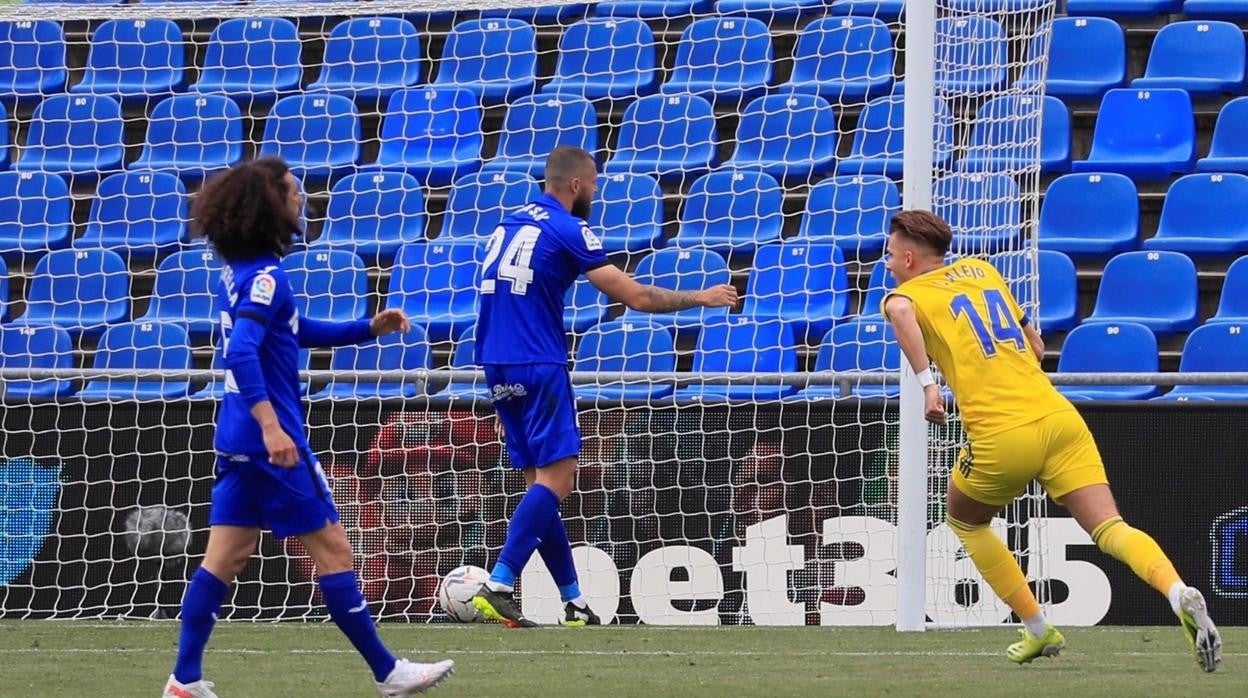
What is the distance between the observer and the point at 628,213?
422 inches

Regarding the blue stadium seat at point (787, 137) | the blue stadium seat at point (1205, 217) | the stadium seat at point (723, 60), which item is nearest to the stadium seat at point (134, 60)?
the stadium seat at point (723, 60)

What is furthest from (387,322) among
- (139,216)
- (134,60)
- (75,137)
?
(134,60)

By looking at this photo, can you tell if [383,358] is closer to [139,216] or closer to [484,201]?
[484,201]

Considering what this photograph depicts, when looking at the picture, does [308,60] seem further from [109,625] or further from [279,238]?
[279,238]

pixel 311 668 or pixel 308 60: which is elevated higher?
pixel 308 60

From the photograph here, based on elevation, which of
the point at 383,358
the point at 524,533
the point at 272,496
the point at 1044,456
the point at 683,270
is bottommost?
the point at 524,533

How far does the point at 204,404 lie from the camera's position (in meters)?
8.46

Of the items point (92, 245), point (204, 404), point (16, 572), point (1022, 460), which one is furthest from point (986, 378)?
point (92, 245)

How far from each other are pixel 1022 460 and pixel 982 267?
2.28ft

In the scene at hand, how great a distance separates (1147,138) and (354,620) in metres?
7.50

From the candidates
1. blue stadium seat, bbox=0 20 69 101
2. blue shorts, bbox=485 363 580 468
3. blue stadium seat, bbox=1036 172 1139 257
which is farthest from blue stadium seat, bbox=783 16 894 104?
blue stadium seat, bbox=0 20 69 101

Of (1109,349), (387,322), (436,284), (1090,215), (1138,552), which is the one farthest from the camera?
(1090,215)

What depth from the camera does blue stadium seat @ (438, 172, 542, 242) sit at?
10.8 metres

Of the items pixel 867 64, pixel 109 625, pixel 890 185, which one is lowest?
pixel 109 625
